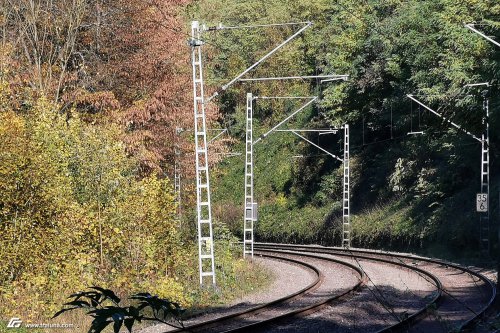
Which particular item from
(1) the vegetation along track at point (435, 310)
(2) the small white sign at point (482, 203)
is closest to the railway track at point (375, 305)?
(1) the vegetation along track at point (435, 310)

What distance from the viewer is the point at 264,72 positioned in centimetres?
8056

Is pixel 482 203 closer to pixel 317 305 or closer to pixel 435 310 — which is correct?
pixel 317 305

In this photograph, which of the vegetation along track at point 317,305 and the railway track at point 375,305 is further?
the vegetation along track at point 317,305

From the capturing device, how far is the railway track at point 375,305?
15703 mm

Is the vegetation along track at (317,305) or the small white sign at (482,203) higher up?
the small white sign at (482,203)

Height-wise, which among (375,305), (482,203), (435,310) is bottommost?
(375,305)

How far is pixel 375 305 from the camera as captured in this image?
19.5m

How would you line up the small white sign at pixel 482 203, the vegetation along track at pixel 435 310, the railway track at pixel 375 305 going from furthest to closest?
the small white sign at pixel 482 203, the railway track at pixel 375 305, the vegetation along track at pixel 435 310

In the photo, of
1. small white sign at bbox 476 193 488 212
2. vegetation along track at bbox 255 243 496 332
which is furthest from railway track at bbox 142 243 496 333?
small white sign at bbox 476 193 488 212

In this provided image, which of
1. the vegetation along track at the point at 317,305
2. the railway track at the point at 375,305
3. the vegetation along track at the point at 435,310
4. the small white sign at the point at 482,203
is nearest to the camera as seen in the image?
the vegetation along track at the point at 435,310

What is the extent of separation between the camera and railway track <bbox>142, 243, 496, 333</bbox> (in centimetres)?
1570

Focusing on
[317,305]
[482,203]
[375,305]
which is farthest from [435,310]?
[482,203]

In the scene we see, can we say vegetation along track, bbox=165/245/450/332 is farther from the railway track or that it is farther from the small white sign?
the small white sign

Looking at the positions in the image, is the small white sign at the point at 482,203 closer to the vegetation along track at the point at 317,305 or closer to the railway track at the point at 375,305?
the railway track at the point at 375,305
